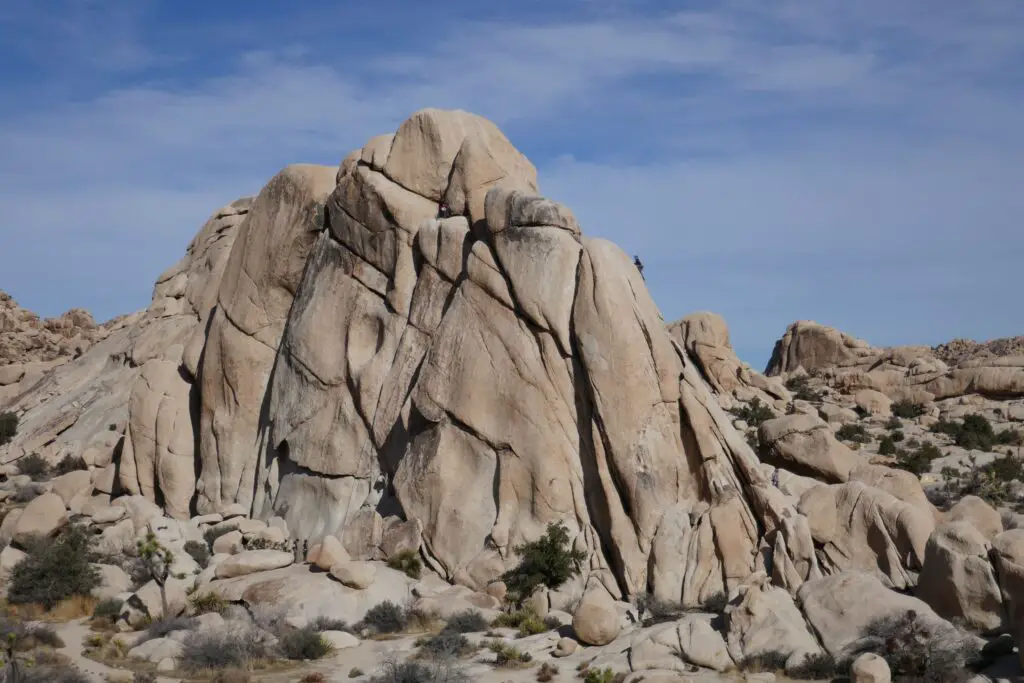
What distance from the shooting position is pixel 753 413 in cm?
5334

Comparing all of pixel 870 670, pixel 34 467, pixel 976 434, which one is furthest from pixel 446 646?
pixel 976 434

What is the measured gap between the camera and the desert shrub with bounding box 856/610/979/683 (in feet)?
59.9

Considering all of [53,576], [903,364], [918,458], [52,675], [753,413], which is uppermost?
[903,364]

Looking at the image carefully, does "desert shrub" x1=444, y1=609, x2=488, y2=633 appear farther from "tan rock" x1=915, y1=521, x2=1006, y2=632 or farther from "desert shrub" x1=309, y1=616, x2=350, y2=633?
"tan rock" x1=915, y1=521, x2=1006, y2=632

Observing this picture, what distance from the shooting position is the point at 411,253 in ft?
107

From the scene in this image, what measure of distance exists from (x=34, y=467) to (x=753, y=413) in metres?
32.0

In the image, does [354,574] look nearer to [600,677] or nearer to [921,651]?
[600,677]

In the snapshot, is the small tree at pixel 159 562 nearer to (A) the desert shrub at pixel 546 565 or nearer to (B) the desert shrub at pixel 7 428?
(A) the desert shrub at pixel 546 565

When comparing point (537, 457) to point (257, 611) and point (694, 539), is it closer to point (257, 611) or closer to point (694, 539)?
point (694, 539)

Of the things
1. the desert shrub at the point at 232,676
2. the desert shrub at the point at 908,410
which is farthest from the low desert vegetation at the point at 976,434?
the desert shrub at the point at 232,676

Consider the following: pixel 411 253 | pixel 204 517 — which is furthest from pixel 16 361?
pixel 411 253

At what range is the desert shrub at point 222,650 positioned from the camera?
22781 millimetres

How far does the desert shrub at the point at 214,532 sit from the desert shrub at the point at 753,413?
26.1 metres

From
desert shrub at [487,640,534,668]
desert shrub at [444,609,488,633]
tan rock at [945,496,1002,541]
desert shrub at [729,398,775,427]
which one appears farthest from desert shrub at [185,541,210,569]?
desert shrub at [729,398,775,427]
